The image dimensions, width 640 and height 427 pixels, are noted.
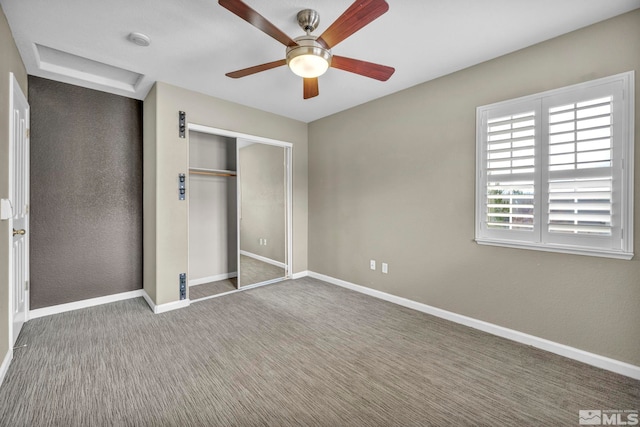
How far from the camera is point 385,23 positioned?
221 cm

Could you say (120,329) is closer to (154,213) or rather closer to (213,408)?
(154,213)

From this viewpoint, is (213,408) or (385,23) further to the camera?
(385,23)

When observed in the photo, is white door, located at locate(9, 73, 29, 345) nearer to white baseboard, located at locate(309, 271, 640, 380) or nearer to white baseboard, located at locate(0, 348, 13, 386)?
white baseboard, located at locate(0, 348, 13, 386)

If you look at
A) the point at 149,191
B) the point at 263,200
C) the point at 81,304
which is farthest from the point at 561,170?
the point at 81,304

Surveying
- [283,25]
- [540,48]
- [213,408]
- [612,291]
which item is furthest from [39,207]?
[612,291]

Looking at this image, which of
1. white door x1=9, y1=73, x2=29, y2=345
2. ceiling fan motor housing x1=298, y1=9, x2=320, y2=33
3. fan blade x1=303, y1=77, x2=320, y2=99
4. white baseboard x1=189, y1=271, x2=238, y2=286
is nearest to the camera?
ceiling fan motor housing x1=298, y1=9, x2=320, y2=33

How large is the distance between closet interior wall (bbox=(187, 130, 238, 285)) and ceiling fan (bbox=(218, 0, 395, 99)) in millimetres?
2292

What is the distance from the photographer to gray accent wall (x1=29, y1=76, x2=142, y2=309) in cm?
310

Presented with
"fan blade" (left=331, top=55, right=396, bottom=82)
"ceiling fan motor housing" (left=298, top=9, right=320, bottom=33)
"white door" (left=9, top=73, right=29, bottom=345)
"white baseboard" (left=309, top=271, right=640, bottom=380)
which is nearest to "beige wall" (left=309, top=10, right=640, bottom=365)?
"white baseboard" (left=309, top=271, right=640, bottom=380)

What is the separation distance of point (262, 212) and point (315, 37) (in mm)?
2872

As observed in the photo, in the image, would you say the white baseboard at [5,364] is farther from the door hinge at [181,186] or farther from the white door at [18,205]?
the door hinge at [181,186]

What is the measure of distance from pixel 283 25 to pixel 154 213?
7.94 feet

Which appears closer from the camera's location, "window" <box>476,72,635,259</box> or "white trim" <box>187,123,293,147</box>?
"window" <box>476,72,635,259</box>

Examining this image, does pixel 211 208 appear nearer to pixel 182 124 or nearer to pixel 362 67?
pixel 182 124
